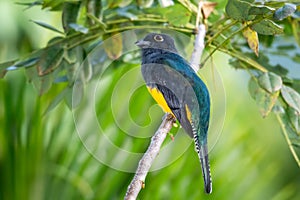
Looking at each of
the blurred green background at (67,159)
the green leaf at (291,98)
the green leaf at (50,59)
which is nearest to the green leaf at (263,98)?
the green leaf at (291,98)

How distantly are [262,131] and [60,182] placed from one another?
552 mm

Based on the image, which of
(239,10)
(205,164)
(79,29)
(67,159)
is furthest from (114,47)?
(67,159)

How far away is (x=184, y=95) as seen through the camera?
56 centimetres

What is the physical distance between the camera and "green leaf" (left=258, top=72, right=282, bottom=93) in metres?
0.73

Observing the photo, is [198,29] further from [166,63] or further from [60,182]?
[60,182]

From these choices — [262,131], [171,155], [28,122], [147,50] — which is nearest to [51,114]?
[28,122]

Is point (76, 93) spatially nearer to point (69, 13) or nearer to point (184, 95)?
point (69, 13)

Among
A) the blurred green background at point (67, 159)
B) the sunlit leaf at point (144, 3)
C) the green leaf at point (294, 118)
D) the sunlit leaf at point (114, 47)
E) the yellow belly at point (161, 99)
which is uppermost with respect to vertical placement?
the yellow belly at point (161, 99)

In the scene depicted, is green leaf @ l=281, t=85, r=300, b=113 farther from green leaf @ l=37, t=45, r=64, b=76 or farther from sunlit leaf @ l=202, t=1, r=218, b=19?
green leaf @ l=37, t=45, r=64, b=76

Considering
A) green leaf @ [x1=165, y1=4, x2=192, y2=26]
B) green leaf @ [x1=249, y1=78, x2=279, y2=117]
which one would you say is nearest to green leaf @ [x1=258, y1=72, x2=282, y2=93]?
green leaf @ [x1=249, y1=78, x2=279, y2=117]

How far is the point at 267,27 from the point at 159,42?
0.41 ft

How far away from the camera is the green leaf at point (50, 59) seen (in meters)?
0.80

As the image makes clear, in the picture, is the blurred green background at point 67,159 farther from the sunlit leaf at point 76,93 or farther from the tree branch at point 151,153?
the tree branch at point 151,153

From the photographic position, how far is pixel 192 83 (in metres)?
0.55
